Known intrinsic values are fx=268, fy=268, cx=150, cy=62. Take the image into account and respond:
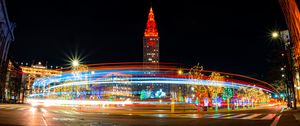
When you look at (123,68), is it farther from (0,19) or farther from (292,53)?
(0,19)

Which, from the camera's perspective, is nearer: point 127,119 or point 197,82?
point 127,119

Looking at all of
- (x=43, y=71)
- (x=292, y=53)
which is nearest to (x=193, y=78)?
(x=292, y=53)

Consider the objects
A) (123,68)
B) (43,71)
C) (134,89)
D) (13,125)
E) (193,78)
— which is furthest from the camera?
(43,71)

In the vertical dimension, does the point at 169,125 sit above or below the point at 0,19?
below

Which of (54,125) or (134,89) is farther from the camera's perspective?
(134,89)

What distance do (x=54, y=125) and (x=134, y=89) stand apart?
103m

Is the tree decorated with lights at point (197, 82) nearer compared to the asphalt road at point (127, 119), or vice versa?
the asphalt road at point (127, 119)

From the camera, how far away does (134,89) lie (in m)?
117

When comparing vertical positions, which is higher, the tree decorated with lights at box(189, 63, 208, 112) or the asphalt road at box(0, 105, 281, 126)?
the tree decorated with lights at box(189, 63, 208, 112)

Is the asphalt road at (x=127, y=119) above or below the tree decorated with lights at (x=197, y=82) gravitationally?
below

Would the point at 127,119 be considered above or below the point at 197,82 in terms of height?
below

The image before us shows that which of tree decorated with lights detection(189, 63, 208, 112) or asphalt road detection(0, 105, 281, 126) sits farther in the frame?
tree decorated with lights detection(189, 63, 208, 112)

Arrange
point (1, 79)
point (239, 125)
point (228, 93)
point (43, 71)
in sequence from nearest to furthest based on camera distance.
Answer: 1. point (239, 125)
2. point (1, 79)
3. point (228, 93)
4. point (43, 71)

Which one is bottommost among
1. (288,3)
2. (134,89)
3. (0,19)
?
(134,89)
